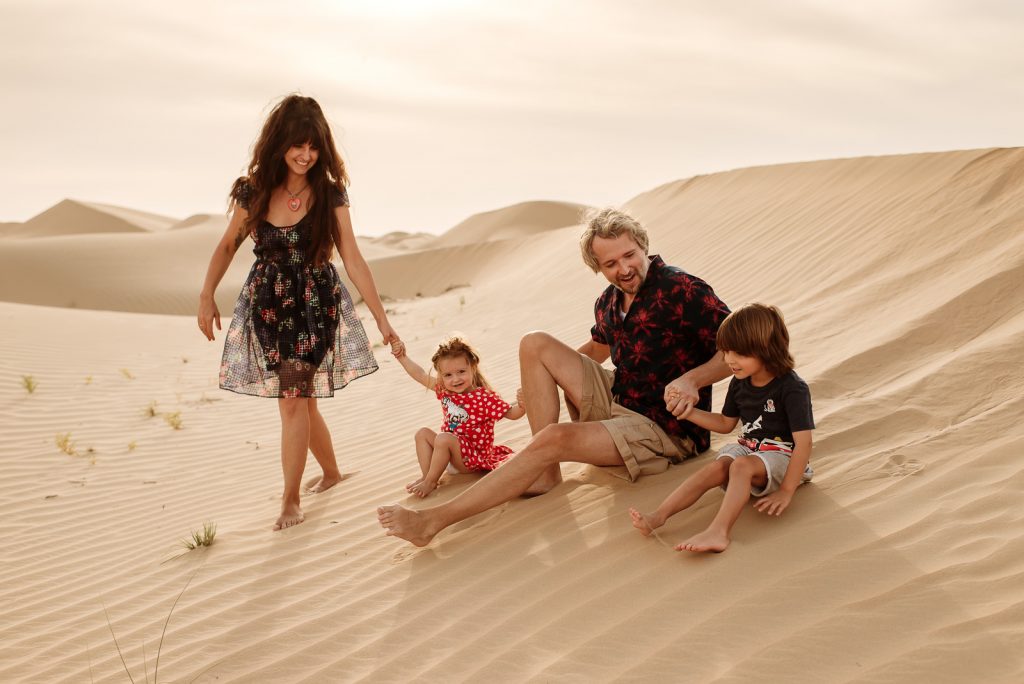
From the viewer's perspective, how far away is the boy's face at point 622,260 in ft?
12.6

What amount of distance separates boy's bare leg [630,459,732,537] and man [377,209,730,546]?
381 millimetres

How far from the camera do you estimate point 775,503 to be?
317 centimetres

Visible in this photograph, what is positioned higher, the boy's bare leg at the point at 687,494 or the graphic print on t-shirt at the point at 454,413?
the graphic print on t-shirt at the point at 454,413

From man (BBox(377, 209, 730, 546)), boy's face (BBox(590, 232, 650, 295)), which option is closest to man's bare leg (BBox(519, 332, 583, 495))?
man (BBox(377, 209, 730, 546))

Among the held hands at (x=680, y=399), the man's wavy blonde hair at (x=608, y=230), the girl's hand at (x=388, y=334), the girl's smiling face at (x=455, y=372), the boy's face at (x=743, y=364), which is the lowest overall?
the held hands at (x=680, y=399)

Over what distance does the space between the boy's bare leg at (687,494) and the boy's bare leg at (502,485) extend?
0.53 m

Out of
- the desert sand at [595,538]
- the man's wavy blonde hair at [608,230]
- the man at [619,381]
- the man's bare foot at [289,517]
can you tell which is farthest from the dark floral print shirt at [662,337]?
the man's bare foot at [289,517]

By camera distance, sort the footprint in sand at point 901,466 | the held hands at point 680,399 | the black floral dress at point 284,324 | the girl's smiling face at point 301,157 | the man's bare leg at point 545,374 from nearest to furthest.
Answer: the footprint in sand at point 901,466 → the held hands at point 680,399 → the man's bare leg at point 545,374 → the girl's smiling face at point 301,157 → the black floral dress at point 284,324

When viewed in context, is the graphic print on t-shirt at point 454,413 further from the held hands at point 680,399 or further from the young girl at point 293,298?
the held hands at point 680,399

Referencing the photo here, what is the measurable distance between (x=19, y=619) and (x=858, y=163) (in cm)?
1061

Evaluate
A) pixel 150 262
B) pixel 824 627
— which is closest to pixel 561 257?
pixel 824 627

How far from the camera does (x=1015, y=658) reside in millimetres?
2236

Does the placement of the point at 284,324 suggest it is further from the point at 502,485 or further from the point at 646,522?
the point at 646,522

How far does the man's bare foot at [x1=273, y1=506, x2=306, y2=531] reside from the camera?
178 inches
